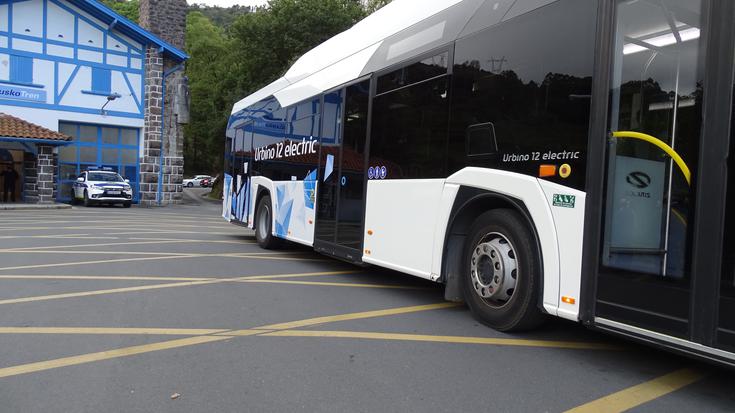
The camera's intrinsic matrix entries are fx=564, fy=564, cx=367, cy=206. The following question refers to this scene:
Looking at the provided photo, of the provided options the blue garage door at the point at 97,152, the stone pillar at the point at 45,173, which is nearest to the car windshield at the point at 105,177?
the blue garage door at the point at 97,152

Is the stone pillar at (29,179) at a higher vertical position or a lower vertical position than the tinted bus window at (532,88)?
lower

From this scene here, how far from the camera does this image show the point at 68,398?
3330 mm

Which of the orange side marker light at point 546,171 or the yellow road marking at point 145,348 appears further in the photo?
the orange side marker light at point 546,171

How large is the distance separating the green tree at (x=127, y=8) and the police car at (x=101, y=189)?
103 feet

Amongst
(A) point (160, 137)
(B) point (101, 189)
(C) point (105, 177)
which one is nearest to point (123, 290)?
(B) point (101, 189)

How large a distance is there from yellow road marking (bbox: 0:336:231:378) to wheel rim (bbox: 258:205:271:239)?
5.91m

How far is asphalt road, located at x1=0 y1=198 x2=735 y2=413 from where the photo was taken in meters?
3.38

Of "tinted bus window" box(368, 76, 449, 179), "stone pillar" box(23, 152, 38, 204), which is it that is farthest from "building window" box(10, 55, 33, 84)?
"tinted bus window" box(368, 76, 449, 179)

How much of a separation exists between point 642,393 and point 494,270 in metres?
1.47

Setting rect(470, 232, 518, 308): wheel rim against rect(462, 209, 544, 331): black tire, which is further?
rect(470, 232, 518, 308): wheel rim

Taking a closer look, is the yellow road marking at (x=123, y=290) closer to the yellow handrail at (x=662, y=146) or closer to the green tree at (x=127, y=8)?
the yellow handrail at (x=662, y=146)

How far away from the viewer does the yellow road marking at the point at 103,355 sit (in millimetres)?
3791

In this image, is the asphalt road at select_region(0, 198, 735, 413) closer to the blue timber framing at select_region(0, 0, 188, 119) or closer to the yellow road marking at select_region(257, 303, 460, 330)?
the yellow road marking at select_region(257, 303, 460, 330)

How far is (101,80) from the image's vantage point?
1013 inches
